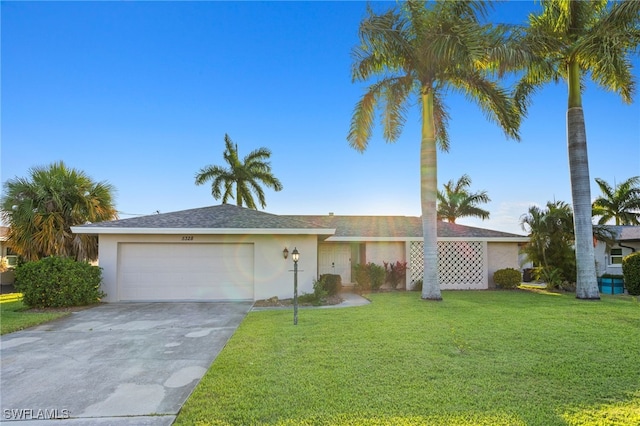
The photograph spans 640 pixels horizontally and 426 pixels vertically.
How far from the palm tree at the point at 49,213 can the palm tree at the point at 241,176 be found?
8402 millimetres

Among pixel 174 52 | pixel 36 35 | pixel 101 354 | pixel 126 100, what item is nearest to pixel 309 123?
pixel 174 52

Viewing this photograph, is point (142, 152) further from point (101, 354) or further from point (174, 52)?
point (101, 354)

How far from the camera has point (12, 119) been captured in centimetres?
1127

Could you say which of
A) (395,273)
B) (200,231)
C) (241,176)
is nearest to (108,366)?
(200,231)

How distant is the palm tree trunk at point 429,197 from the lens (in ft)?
37.1

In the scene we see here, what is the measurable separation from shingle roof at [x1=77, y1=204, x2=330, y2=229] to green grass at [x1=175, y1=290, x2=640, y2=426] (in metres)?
5.04

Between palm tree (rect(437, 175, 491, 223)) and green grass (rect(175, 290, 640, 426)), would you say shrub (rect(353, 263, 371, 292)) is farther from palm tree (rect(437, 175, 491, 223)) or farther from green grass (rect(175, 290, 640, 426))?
palm tree (rect(437, 175, 491, 223))

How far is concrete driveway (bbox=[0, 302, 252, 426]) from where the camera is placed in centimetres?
370

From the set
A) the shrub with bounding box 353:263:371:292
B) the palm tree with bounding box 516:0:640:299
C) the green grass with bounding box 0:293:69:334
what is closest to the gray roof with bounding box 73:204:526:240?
the shrub with bounding box 353:263:371:292

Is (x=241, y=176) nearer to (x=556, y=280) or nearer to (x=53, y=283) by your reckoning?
(x=53, y=283)

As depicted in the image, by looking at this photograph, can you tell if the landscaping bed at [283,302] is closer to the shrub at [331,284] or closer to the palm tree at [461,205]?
the shrub at [331,284]

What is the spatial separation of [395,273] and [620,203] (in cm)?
2153

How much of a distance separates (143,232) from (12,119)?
5.34 metres

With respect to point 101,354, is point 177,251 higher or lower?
higher
